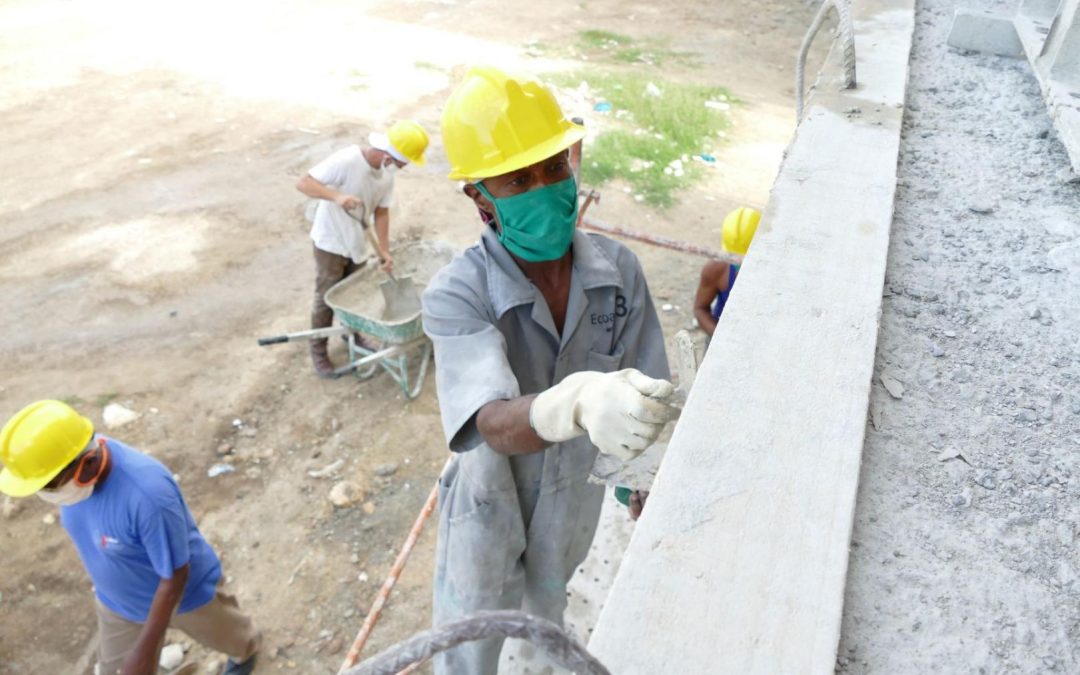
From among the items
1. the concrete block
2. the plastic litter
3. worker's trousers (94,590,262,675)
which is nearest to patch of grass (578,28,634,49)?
the concrete block

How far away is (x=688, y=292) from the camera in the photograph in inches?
268

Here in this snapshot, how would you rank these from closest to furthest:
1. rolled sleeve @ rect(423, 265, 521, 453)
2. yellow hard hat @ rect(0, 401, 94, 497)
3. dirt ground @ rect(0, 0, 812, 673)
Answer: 1. rolled sleeve @ rect(423, 265, 521, 453)
2. yellow hard hat @ rect(0, 401, 94, 497)
3. dirt ground @ rect(0, 0, 812, 673)

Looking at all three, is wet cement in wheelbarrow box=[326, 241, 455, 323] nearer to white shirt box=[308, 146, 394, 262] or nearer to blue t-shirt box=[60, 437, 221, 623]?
white shirt box=[308, 146, 394, 262]

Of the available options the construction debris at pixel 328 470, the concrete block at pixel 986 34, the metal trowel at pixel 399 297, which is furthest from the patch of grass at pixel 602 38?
the construction debris at pixel 328 470

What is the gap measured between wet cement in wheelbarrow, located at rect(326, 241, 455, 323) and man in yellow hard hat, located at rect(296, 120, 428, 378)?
14cm

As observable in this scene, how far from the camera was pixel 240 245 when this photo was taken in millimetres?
7199

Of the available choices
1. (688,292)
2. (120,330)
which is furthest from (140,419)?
(688,292)

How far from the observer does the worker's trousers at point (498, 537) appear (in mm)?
2240

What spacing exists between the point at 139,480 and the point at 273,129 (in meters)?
7.44

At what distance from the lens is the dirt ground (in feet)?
14.0

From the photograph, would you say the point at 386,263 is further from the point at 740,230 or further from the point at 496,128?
the point at 496,128

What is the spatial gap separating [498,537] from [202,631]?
7.09 feet

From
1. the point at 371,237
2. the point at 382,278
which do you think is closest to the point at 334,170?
the point at 371,237

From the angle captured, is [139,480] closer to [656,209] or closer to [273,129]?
[656,209]
